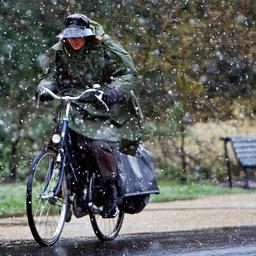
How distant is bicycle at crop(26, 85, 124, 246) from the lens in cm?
620

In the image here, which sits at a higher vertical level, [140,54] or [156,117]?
[140,54]

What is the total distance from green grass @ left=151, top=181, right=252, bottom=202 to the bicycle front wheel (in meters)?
5.51

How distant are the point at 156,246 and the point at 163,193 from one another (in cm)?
623

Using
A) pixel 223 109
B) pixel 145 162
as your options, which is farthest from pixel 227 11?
pixel 145 162

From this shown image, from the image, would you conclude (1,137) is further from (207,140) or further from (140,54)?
(207,140)

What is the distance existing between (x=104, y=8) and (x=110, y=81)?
15.8ft

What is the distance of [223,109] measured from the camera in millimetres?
14602

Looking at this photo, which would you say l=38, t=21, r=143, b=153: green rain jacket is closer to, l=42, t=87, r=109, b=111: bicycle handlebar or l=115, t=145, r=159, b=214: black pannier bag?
l=42, t=87, r=109, b=111: bicycle handlebar

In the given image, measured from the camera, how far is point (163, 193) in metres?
12.6

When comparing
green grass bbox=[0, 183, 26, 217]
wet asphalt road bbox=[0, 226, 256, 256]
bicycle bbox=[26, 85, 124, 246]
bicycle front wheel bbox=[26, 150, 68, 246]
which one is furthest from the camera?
green grass bbox=[0, 183, 26, 217]

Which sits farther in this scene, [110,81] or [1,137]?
[1,137]

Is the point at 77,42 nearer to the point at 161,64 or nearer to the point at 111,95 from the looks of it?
the point at 111,95

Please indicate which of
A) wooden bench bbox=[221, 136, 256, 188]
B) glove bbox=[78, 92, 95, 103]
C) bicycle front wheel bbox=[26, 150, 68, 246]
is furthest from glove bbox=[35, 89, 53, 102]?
wooden bench bbox=[221, 136, 256, 188]

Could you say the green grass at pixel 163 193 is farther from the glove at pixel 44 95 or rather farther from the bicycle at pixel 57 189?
the glove at pixel 44 95
